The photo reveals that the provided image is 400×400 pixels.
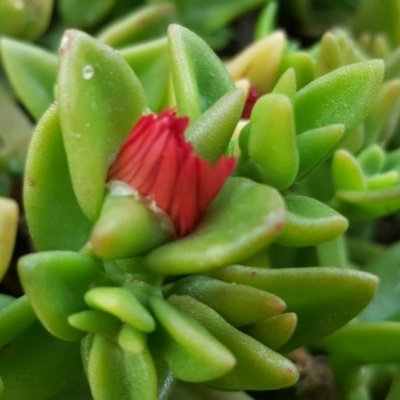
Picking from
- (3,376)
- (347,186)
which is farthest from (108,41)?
(3,376)

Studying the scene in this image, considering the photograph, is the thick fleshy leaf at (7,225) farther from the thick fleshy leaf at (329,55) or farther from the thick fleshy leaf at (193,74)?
the thick fleshy leaf at (329,55)

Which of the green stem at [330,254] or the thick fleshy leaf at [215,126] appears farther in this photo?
the green stem at [330,254]

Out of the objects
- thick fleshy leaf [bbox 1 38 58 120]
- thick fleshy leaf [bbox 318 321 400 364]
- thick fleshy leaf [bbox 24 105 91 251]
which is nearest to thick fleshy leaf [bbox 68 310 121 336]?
thick fleshy leaf [bbox 24 105 91 251]

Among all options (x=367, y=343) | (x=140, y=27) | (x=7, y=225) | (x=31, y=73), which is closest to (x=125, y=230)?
(x=7, y=225)

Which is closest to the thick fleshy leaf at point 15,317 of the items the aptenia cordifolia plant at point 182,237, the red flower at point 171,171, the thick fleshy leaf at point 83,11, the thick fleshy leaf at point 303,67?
the aptenia cordifolia plant at point 182,237

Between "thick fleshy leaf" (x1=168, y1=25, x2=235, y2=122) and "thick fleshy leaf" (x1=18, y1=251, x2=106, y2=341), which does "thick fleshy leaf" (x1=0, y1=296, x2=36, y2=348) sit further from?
"thick fleshy leaf" (x1=168, y1=25, x2=235, y2=122)
